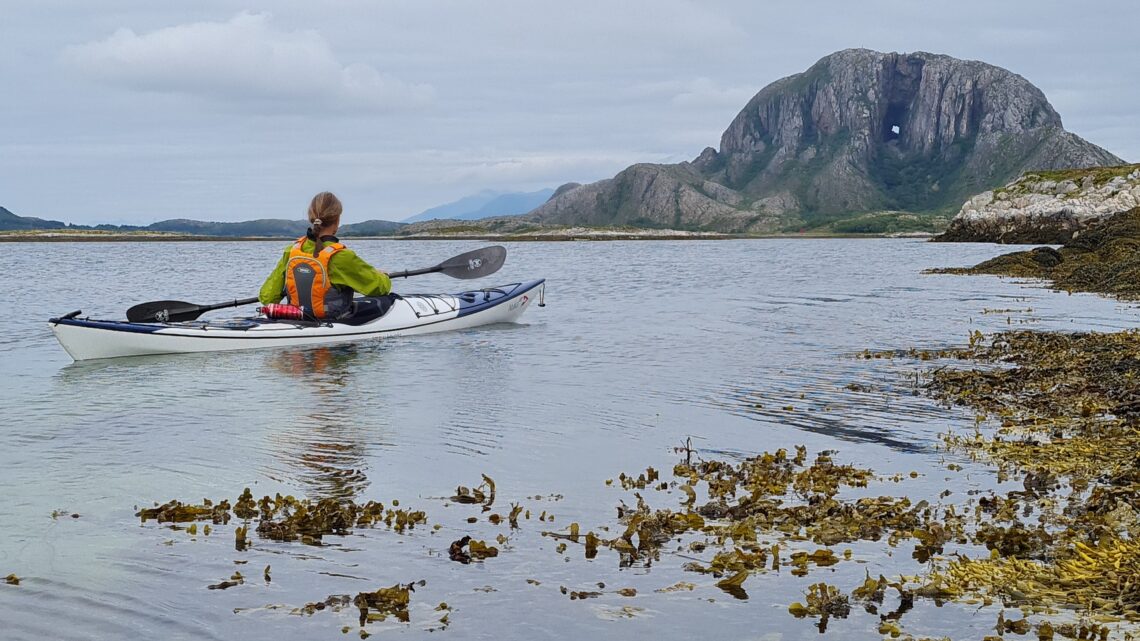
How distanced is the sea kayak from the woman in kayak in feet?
1.64

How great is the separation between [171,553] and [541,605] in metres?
3.18

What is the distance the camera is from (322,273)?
19.9 meters

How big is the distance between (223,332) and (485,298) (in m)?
7.94

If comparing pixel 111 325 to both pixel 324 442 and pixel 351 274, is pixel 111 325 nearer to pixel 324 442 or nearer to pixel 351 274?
pixel 351 274

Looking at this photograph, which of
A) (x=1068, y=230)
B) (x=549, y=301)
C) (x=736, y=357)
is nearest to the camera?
(x=736, y=357)

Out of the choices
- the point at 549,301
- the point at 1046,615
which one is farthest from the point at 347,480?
the point at 549,301

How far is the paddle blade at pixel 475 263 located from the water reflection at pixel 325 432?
689 cm

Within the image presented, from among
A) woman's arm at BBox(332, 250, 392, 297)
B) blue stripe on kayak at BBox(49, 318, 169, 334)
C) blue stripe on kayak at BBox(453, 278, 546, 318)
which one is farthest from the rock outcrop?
blue stripe on kayak at BBox(49, 318, 169, 334)

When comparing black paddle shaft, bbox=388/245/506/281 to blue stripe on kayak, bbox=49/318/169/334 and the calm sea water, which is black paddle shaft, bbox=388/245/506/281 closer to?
the calm sea water

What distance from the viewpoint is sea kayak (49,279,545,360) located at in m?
19.5

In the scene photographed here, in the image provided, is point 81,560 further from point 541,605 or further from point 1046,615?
point 1046,615

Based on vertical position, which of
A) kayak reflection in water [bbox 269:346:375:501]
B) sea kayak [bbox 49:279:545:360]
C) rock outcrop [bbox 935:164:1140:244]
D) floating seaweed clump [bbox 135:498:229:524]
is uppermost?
rock outcrop [bbox 935:164:1140:244]

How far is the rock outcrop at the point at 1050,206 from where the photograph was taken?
88.6 m

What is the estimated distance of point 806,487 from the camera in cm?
925
